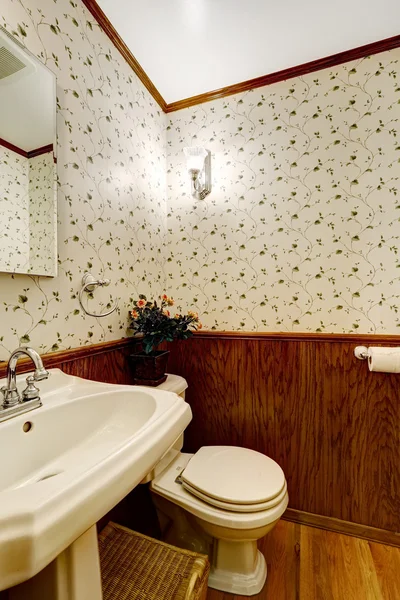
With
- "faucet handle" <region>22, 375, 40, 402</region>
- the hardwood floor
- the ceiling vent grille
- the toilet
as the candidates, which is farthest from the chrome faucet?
the hardwood floor

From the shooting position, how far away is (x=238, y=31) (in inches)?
51.6

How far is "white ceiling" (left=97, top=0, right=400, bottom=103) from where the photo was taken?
1.20 meters

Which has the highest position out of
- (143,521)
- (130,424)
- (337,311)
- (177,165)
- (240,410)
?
(177,165)

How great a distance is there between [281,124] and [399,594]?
2.14m

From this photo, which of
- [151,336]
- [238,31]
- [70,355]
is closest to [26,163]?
[70,355]

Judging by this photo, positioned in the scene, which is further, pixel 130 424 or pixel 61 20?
pixel 61 20

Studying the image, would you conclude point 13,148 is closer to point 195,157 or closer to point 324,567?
point 195,157

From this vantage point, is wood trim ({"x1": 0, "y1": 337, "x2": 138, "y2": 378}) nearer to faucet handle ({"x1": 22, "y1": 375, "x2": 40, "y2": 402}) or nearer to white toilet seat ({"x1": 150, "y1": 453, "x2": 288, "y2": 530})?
faucet handle ({"x1": 22, "y1": 375, "x2": 40, "y2": 402})

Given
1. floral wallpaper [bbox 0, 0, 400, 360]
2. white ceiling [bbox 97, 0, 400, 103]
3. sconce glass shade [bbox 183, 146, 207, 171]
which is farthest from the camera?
sconce glass shade [bbox 183, 146, 207, 171]

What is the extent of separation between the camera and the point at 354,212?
1410 millimetres

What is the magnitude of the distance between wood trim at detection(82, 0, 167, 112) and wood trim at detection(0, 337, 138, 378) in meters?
1.36

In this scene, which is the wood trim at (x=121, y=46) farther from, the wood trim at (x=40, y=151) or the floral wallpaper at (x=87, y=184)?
the wood trim at (x=40, y=151)

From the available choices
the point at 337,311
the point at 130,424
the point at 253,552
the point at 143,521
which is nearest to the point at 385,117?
the point at 337,311

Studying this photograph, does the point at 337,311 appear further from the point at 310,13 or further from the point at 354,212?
the point at 310,13
